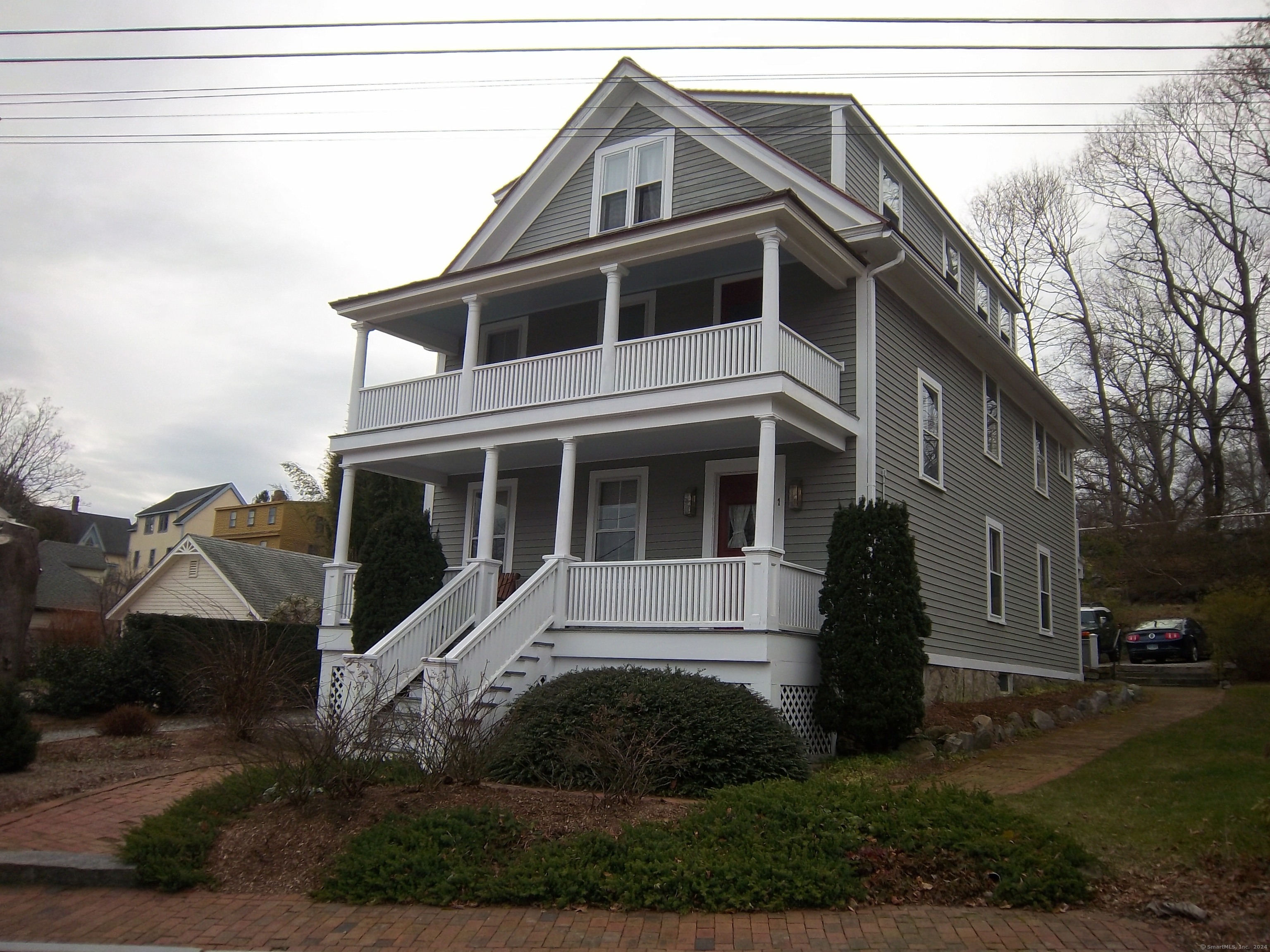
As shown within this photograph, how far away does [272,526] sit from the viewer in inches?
2053

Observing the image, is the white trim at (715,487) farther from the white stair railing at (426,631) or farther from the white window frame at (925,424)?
the white stair railing at (426,631)

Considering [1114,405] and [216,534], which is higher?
[1114,405]

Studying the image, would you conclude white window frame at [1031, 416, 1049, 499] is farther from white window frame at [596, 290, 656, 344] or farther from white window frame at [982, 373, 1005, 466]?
white window frame at [596, 290, 656, 344]

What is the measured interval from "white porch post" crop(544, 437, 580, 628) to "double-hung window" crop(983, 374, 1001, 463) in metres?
8.78

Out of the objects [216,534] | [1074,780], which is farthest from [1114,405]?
[216,534]

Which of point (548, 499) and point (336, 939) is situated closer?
point (336, 939)

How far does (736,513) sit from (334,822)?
8444 millimetres

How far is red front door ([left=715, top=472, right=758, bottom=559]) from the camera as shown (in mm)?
14789

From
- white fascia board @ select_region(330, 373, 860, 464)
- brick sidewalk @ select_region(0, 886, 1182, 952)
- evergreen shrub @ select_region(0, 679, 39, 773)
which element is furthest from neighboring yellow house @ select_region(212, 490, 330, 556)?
brick sidewalk @ select_region(0, 886, 1182, 952)

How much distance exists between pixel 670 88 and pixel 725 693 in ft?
34.5

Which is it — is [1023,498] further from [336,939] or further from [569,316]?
[336,939]

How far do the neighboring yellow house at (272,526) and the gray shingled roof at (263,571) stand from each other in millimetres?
11462

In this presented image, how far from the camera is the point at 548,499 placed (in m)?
17.1

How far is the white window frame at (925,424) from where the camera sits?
616 inches
